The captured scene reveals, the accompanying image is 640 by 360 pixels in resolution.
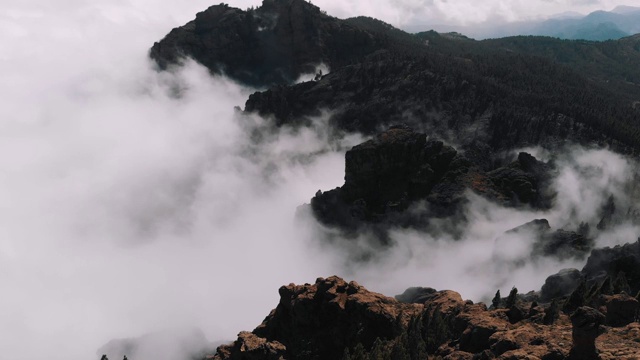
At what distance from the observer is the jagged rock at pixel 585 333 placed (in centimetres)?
7344

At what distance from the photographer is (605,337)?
271ft

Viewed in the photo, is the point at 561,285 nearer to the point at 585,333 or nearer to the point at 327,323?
the point at 327,323

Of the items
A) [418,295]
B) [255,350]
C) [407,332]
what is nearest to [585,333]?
[407,332]

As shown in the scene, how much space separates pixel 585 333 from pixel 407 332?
45.4 m

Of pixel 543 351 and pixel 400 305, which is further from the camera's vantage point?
pixel 400 305

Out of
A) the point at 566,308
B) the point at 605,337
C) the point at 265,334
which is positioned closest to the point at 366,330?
the point at 265,334

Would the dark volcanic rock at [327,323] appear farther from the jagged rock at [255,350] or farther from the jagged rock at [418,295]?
the jagged rock at [418,295]

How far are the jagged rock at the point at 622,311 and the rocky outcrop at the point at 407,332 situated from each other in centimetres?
373

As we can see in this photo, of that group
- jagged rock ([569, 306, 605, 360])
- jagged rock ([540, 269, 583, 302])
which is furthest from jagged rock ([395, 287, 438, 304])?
jagged rock ([569, 306, 605, 360])

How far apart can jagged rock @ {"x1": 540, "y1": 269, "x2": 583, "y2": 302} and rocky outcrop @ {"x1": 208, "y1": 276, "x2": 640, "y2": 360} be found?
25.3m

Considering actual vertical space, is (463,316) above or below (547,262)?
below

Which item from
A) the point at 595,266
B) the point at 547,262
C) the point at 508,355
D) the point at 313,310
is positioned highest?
the point at 547,262

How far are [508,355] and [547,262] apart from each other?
129 meters

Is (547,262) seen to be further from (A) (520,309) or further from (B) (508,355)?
(B) (508,355)
